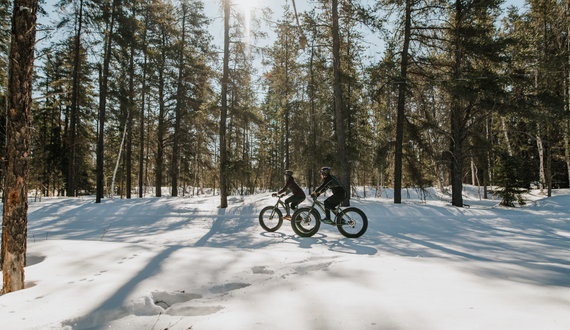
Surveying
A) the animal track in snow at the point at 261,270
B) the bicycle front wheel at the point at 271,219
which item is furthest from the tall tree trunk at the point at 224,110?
the animal track in snow at the point at 261,270

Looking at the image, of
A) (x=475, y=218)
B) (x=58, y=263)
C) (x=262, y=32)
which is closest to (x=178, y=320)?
(x=58, y=263)

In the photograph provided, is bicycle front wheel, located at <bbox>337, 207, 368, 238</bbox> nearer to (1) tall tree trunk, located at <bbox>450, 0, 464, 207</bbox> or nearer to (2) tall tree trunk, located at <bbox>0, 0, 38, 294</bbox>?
(2) tall tree trunk, located at <bbox>0, 0, 38, 294</bbox>

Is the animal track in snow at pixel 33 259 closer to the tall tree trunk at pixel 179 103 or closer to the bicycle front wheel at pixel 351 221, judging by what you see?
the bicycle front wheel at pixel 351 221

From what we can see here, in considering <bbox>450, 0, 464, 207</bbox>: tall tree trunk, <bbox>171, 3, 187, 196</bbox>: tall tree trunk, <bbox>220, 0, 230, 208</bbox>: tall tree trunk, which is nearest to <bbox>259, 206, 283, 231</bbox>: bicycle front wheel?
<bbox>220, 0, 230, 208</bbox>: tall tree trunk

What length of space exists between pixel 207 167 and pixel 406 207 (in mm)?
13985

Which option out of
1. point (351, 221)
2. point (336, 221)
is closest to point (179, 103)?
point (336, 221)

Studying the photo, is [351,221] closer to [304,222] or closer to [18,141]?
[304,222]

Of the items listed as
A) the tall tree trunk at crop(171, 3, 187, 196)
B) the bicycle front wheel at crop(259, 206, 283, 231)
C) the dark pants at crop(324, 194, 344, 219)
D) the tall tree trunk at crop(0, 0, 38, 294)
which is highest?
the tall tree trunk at crop(171, 3, 187, 196)

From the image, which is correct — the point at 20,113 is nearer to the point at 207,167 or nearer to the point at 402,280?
the point at 402,280

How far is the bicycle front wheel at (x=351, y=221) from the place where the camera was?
732 centimetres

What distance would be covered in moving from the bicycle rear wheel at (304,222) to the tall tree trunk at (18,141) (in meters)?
5.55

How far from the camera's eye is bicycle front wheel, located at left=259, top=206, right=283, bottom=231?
331 inches

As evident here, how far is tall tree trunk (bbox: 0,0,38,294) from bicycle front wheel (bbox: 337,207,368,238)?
641 centimetres

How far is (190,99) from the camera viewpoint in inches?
740
